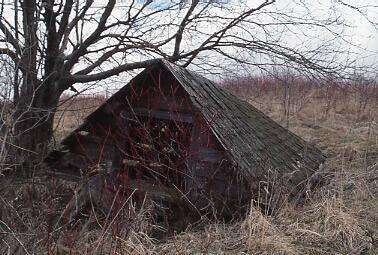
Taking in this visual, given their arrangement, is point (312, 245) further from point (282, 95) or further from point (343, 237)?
point (282, 95)

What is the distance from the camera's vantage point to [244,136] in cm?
538

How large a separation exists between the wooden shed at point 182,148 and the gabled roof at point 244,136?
0.04 ft

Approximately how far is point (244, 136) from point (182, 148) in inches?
34.9

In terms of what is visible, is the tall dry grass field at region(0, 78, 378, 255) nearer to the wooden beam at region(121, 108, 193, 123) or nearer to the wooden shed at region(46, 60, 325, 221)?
the wooden shed at region(46, 60, 325, 221)

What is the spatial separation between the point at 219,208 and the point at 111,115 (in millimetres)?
1937

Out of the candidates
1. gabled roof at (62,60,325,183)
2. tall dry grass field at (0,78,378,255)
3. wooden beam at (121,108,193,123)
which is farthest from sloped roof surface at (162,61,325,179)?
tall dry grass field at (0,78,378,255)

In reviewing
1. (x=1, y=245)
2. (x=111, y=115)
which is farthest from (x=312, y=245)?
(x=111, y=115)

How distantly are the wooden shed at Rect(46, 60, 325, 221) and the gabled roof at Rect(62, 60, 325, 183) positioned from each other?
13 mm

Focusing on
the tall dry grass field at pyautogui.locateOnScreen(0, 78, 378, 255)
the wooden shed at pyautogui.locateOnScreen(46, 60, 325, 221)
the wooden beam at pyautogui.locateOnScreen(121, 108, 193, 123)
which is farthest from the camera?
the wooden beam at pyautogui.locateOnScreen(121, 108, 193, 123)

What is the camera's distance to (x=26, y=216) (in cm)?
377

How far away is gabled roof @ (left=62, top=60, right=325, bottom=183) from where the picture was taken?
15.1 feet

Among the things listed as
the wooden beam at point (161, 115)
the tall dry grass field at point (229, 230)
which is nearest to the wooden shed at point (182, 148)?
the wooden beam at point (161, 115)

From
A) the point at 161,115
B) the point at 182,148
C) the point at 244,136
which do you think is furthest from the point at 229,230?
the point at 161,115

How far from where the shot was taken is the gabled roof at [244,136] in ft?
15.1
